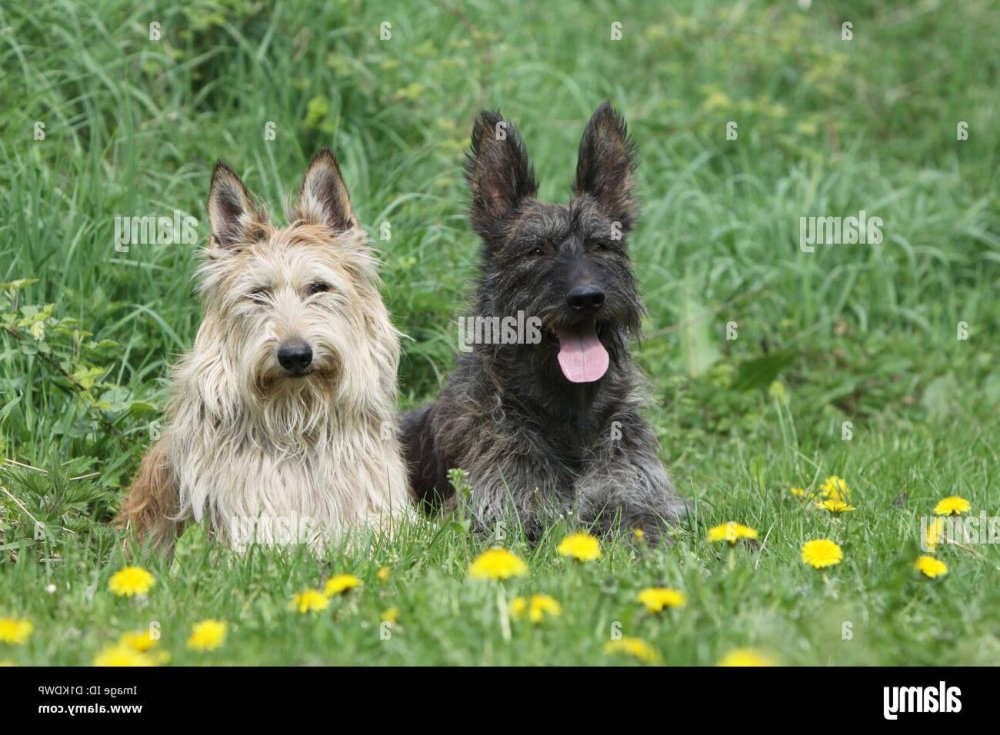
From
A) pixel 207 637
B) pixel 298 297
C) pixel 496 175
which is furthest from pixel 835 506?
pixel 207 637

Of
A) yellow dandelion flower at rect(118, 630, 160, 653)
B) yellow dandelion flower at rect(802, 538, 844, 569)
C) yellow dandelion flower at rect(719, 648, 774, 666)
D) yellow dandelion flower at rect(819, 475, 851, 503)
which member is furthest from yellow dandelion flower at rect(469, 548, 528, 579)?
yellow dandelion flower at rect(819, 475, 851, 503)

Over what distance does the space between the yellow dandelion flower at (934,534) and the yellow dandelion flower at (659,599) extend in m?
1.40

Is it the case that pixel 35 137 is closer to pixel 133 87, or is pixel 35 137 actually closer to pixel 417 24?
pixel 133 87

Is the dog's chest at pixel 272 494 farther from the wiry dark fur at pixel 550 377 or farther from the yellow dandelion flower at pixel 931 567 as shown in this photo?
the yellow dandelion flower at pixel 931 567

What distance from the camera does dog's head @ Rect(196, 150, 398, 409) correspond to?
16.1 feet

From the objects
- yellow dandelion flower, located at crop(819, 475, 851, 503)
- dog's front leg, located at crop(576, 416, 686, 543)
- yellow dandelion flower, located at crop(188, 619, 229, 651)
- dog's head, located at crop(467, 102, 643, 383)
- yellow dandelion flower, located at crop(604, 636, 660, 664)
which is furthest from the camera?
yellow dandelion flower, located at crop(819, 475, 851, 503)

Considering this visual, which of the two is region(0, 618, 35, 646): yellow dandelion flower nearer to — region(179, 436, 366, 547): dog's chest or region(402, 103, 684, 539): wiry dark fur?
region(179, 436, 366, 547): dog's chest

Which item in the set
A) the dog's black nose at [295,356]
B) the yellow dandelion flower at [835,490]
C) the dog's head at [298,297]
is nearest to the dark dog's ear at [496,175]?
the dog's head at [298,297]

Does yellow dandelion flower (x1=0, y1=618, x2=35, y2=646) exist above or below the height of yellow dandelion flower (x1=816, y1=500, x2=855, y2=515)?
below

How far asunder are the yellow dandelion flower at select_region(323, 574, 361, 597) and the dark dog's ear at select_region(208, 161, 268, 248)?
1.82 meters

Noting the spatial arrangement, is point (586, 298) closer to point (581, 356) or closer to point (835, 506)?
point (581, 356)

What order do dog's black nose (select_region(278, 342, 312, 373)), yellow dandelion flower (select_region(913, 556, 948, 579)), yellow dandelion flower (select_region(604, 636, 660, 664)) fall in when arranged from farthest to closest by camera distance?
dog's black nose (select_region(278, 342, 312, 373)) → yellow dandelion flower (select_region(913, 556, 948, 579)) → yellow dandelion flower (select_region(604, 636, 660, 664))

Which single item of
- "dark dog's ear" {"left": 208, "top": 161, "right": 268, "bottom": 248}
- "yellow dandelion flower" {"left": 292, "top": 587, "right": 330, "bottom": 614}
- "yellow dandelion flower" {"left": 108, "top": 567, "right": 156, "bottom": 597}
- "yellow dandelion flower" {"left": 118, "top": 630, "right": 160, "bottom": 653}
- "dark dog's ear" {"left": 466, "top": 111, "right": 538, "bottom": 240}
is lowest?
"yellow dandelion flower" {"left": 118, "top": 630, "right": 160, "bottom": 653}

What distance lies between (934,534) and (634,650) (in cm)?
176
